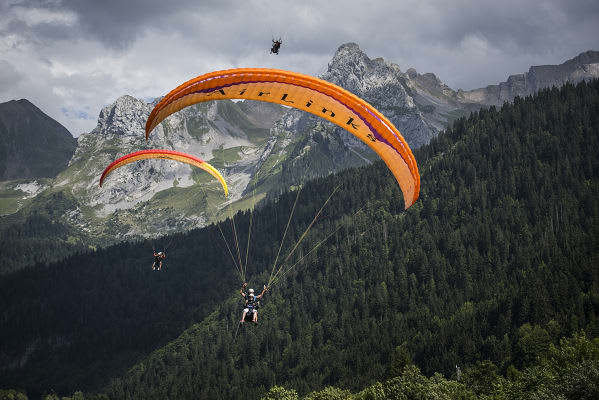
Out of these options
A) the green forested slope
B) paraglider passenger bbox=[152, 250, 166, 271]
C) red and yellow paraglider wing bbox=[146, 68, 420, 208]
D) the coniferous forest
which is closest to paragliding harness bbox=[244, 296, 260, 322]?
red and yellow paraglider wing bbox=[146, 68, 420, 208]

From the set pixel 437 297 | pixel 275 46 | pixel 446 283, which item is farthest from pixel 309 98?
pixel 446 283

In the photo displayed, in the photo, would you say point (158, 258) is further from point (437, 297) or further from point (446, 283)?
point (446, 283)

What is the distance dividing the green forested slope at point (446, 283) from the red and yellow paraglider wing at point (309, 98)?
75271 millimetres

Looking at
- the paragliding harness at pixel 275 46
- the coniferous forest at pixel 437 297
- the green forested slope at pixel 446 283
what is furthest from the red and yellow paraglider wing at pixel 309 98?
the green forested slope at pixel 446 283

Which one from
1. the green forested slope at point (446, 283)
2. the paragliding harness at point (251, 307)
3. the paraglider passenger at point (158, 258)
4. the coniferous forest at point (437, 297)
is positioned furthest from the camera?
Answer: the green forested slope at point (446, 283)

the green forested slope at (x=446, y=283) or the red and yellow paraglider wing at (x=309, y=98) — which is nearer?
the red and yellow paraglider wing at (x=309, y=98)

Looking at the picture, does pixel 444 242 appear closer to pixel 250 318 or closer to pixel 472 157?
pixel 472 157

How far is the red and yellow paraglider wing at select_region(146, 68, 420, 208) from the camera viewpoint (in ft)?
105

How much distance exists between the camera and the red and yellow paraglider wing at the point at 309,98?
32.1 metres

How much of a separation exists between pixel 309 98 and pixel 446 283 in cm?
12153

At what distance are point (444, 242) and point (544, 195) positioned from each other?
109 ft

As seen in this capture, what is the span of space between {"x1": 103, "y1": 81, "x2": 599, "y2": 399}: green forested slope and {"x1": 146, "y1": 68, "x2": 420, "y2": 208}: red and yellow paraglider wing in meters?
75.3

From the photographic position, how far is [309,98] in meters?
33.0

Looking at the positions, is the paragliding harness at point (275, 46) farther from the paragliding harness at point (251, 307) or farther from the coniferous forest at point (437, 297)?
the coniferous forest at point (437, 297)
